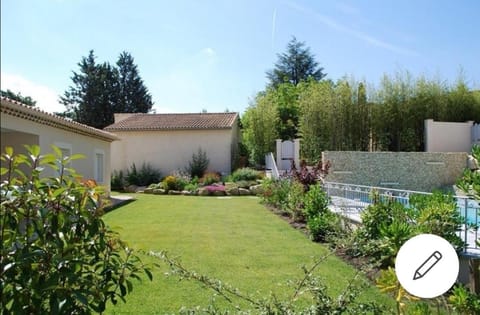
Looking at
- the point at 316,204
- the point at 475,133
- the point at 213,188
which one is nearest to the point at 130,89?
the point at 213,188

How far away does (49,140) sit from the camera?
11828mm

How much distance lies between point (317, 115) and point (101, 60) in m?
34.5

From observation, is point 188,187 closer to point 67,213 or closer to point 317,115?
point 317,115

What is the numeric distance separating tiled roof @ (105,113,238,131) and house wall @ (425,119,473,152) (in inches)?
481

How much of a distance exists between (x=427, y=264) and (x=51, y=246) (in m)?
2.05

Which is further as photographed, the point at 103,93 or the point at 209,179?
the point at 103,93

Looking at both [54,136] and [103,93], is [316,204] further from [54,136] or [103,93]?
[103,93]

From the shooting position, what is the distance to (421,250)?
200cm

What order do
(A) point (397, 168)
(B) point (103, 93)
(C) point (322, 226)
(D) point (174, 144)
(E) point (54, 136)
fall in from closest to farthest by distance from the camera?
(C) point (322, 226) < (E) point (54, 136) < (A) point (397, 168) < (D) point (174, 144) < (B) point (103, 93)

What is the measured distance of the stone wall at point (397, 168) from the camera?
685 inches

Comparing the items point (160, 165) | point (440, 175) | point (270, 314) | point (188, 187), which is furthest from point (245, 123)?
point (270, 314)

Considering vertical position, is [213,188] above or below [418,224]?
below

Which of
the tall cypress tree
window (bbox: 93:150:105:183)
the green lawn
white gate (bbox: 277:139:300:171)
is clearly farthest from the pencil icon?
the tall cypress tree

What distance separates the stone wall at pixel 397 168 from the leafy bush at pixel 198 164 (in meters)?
10.1
